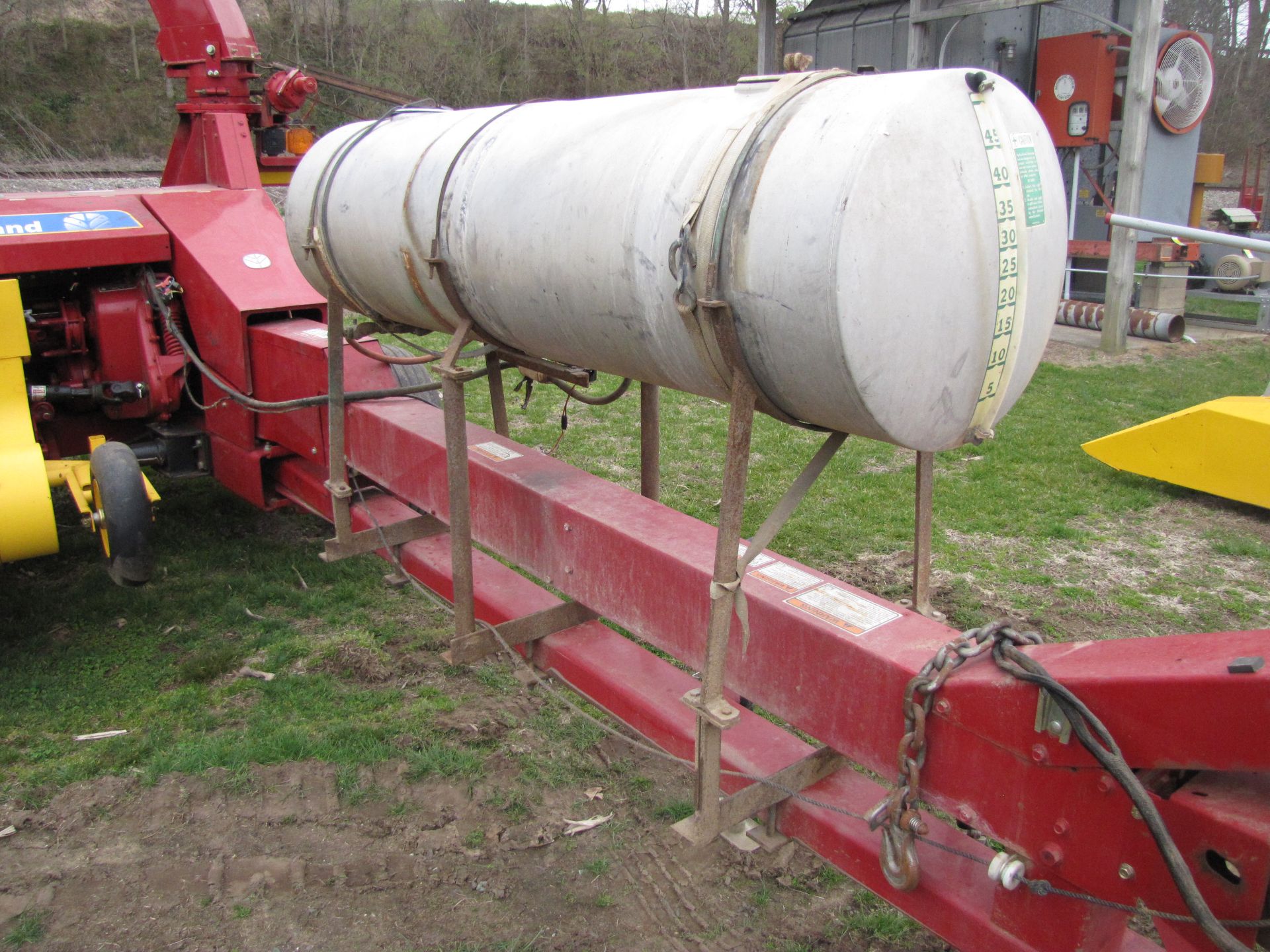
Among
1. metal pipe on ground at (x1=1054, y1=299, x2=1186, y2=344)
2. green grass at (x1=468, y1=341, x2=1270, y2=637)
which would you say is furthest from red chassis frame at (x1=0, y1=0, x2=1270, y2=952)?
metal pipe on ground at (x1=1054, y1=299, x2=1186, y2=344)

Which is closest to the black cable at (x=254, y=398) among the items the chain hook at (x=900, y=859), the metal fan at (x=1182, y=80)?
the chain hook at (x=900, y=859)

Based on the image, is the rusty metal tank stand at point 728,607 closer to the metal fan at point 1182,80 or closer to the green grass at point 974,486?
the green grass at point 974,486

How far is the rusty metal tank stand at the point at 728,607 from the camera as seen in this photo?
6.25 ft

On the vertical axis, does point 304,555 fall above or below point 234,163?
below

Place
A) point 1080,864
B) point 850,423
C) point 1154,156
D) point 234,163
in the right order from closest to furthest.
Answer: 1. point 1080,864
2. point 850,423
3. point 234,163
4. point 1154,156

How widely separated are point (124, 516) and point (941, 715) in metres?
2.52

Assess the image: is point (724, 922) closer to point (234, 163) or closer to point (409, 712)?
point (409, 712)

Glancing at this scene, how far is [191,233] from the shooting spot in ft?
14.1

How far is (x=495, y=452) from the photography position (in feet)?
10.6

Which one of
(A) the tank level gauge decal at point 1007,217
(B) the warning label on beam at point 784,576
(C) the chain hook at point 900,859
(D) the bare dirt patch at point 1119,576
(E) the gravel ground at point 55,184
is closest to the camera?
(A) the tank level gauge decal at point 1007,217

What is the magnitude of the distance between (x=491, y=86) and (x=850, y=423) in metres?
21.9

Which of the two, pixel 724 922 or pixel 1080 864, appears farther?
pixel 724 922

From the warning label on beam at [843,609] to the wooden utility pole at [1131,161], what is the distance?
8566mm

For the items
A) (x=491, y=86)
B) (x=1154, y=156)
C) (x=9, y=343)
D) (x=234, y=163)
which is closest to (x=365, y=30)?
(x=491, y=86)
